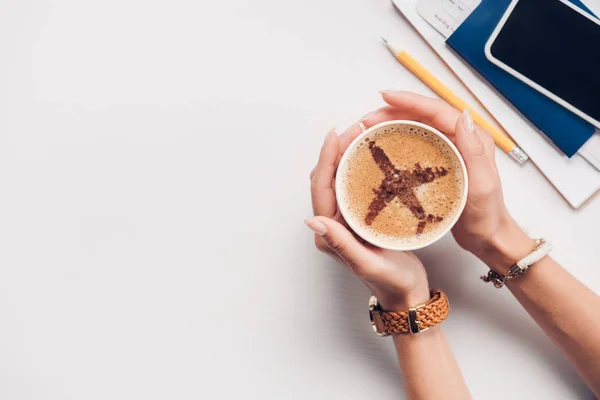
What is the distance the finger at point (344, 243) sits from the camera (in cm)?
75

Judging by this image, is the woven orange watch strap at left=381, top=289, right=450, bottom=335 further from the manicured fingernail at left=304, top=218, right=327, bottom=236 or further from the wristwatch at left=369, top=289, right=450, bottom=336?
the manicured fingernail at left=304, top=218, right=327, bottom=236

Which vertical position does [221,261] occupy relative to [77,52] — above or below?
below

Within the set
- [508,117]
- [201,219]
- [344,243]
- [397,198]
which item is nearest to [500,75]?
[508,117]

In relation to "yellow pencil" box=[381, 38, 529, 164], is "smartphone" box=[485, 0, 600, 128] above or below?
above

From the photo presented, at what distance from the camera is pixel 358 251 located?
0.77 meters

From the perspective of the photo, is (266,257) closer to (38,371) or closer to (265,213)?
(265,213)

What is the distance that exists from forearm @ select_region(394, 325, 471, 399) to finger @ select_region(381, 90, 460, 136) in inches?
13.8

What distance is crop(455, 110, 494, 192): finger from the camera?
0.79 meters

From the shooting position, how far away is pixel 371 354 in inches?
39.7

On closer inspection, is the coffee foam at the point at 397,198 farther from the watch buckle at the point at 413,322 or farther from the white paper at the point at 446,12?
the white paper at the point at 446,12

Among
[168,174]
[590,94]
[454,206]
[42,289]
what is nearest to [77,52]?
Answer: [168,174]

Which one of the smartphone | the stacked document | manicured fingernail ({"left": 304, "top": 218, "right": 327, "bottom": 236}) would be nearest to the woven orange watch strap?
manicured fingernail ({"left": 304, "top": 218, "right": 327, "bottom": 236})

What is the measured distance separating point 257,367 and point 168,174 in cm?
41

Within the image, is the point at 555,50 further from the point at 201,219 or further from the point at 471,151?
the point at 201,219
